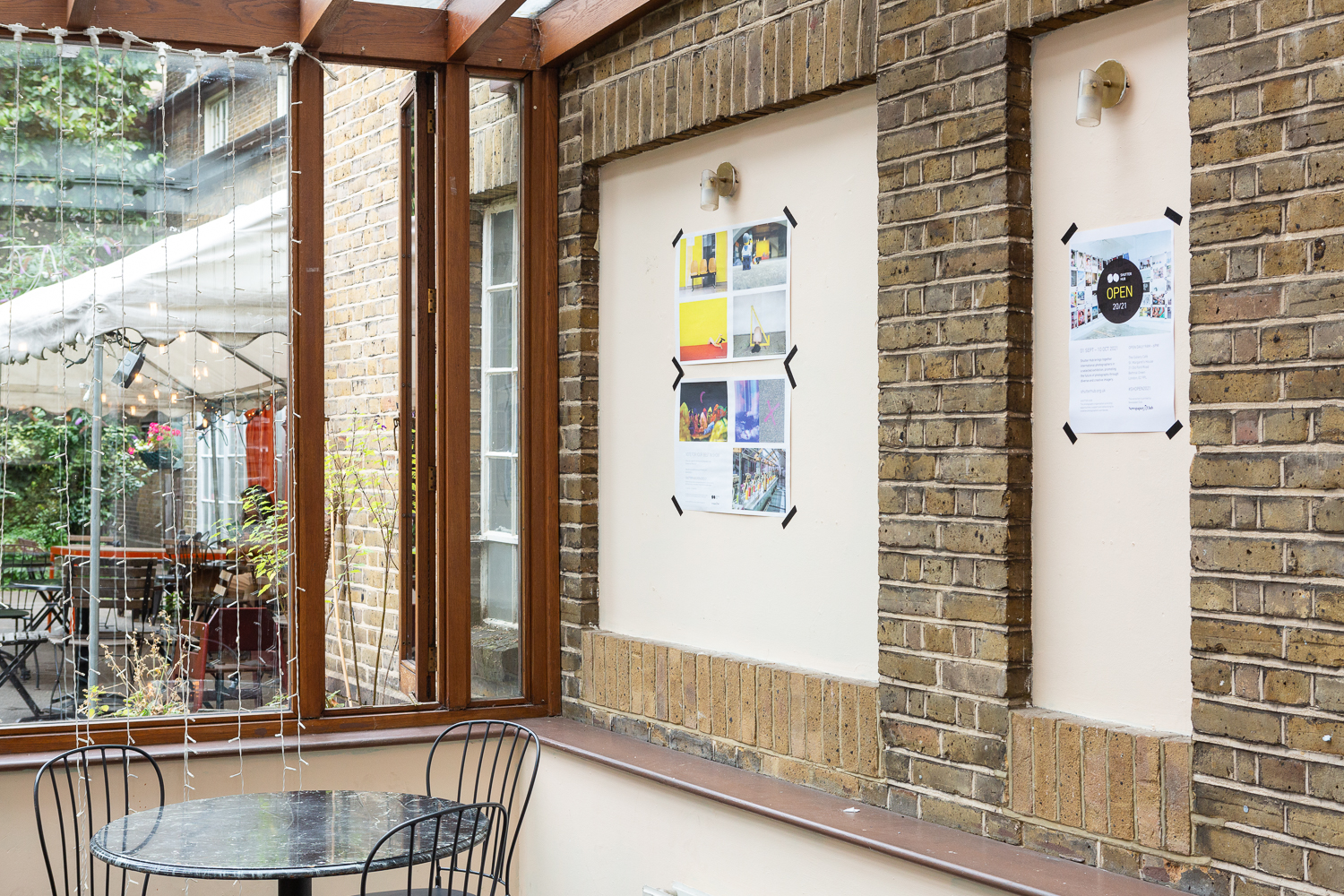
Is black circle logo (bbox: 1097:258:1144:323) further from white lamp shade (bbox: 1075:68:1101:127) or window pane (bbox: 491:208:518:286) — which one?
window pane (bbox: 491:208:518:286)

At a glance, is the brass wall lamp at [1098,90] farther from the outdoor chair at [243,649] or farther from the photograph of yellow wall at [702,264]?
the outdoor chair at [243,649]

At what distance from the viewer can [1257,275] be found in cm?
242

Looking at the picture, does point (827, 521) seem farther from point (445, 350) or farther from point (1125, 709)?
point (445, 350)

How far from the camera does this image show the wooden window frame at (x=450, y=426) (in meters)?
4.34

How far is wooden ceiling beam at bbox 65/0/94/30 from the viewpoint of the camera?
3.94 meters

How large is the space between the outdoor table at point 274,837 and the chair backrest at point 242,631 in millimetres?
872

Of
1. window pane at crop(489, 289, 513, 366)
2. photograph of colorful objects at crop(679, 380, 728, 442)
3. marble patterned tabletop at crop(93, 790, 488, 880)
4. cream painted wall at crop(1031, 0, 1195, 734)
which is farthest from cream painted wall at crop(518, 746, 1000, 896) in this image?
window pane at crop(489, 289, 513, 366)

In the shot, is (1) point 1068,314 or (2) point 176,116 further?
(2) point 176,116

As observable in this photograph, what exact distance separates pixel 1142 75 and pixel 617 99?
2.10 metres

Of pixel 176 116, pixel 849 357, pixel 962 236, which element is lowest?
pixel 849 357

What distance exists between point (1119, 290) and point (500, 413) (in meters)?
2.55

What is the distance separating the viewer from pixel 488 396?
4.65m

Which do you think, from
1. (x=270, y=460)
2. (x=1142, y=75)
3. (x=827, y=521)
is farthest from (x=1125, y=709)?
(x=270, y=460)

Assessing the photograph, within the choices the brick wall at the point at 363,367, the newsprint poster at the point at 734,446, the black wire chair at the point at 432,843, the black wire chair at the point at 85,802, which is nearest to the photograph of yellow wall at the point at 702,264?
the newsprint poster at the point at 734,446
